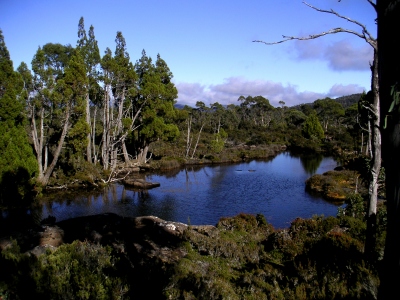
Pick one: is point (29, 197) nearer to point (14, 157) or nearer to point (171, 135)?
point (14, 157)

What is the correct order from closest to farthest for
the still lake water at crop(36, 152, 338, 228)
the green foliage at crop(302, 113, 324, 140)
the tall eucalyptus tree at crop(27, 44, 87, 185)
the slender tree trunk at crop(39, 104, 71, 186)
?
the still lake water at crop(36, 152, 338, 228)
the tall eucalyptus tree at crop(27, 44, 87, 185)
the slender tree trunk at crop(39, 104, 71, 186)
the green foliage at crop(302, 113, 324, 140)

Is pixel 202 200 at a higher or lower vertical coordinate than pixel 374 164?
lower

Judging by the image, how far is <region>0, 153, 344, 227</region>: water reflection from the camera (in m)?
18.3

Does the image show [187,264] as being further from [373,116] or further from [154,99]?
[154,99]

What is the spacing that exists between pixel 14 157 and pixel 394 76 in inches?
716

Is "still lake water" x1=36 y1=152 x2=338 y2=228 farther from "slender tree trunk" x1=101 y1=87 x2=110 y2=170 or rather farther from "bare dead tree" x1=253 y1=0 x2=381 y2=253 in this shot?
"bare dead tree" x1=253 y1=0 x2=381 y2=253

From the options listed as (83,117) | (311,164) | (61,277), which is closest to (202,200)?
(83,117)

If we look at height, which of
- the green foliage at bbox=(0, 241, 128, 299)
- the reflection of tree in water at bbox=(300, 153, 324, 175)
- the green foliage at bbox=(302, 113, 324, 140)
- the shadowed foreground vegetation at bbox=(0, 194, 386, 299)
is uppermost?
the green foliage at bbox=(302, 113, 324, 140)

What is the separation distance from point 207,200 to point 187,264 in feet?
47.0

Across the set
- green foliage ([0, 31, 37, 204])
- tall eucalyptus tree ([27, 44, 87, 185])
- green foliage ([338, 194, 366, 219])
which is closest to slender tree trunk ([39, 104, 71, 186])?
tall eucalyptus tree ([27, 44, 87, 185])

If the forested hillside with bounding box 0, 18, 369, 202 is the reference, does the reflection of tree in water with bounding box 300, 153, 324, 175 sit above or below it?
below

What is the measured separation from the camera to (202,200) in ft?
70.6

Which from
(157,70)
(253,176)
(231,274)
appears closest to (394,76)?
(231,274)

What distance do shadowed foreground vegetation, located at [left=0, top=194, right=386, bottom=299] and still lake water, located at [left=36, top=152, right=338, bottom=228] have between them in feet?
13.0
